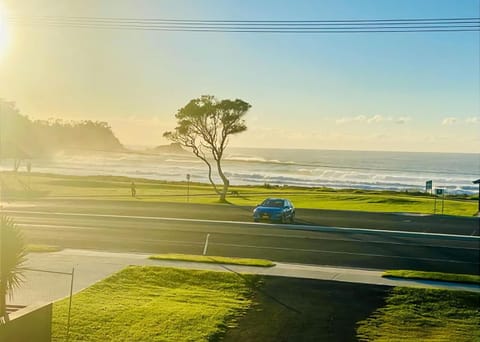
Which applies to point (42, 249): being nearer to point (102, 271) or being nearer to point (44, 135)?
point (102, 271)

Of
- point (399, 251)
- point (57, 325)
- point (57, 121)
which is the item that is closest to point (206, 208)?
point (399, 251)

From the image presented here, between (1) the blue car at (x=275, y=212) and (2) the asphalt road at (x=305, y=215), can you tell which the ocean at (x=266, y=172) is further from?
(1) the blue car at (x=275, y=212)

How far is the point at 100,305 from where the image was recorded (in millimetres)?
12109

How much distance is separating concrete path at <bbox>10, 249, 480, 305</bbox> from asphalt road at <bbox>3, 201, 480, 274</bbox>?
69.7 inches

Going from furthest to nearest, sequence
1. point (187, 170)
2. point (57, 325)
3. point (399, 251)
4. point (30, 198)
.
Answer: point (187, 170) → point (30, 198) → point (399, 251) → point (57, 325)

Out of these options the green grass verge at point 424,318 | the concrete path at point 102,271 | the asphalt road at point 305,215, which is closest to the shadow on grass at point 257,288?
the concrete path at point 102,271

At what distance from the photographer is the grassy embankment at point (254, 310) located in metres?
10.6

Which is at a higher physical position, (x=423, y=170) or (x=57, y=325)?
(x=423, y=170)

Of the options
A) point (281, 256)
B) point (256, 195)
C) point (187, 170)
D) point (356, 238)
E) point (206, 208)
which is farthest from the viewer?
point (187, 170)

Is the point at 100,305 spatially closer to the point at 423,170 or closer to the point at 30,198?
the point at 30,198

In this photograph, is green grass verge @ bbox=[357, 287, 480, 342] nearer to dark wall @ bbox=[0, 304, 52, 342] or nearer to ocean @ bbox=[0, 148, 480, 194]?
dark wall @ bbox=[0, 304, 52, 342]

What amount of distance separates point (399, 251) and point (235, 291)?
9.78 metres

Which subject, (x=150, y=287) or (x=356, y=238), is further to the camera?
(x=356, y=238)

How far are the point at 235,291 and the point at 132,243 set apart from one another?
31.6ft
